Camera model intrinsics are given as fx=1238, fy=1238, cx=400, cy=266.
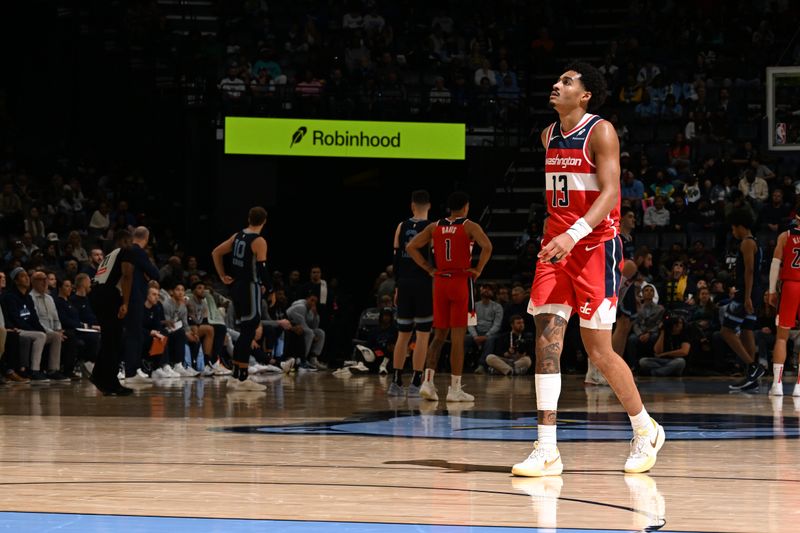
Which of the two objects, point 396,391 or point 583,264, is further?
point 396,391

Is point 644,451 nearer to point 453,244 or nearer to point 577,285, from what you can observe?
point 577,285

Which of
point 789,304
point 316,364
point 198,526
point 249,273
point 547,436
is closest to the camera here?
point 198,526

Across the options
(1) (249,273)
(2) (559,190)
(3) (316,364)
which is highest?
(2) (559,190)

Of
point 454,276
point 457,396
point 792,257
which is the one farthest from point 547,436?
point 792,257

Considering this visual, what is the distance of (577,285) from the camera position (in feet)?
19.6

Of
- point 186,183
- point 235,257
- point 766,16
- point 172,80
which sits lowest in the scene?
point 235,257

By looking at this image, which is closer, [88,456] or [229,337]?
[88,456]

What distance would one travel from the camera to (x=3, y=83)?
25125 mm

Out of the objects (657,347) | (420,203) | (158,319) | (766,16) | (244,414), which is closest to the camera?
(244,414)

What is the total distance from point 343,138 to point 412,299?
32.1 feet

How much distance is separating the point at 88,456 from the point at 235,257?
5.78 metres

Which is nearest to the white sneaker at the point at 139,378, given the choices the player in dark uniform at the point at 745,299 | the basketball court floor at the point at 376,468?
the basketball court floor at the point at 376,468

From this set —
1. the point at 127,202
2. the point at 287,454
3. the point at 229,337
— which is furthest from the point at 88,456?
the point at 127,202

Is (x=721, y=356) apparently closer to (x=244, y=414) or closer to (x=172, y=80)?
(x=244, y=414)
